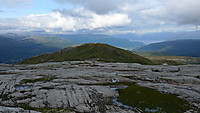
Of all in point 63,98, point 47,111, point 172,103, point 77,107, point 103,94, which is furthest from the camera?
point 103,94

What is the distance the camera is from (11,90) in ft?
193

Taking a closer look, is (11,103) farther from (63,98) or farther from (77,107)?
(77,107)

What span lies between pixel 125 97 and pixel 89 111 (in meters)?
17.3

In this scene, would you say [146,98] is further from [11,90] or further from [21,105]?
[11,90]

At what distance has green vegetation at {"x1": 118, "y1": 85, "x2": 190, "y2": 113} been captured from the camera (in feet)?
142

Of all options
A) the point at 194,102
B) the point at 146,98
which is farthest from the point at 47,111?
the point at 194,102

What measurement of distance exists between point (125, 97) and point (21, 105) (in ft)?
118

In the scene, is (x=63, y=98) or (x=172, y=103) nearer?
(x=172, y=103)

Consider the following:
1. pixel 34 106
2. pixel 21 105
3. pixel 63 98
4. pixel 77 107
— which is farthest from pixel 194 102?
pixel 21 105

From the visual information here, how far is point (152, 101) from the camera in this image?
48.1 meters

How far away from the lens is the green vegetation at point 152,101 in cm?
4316

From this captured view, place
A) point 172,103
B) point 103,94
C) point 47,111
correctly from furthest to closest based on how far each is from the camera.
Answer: point 103,94
point 172,103
point 47,111

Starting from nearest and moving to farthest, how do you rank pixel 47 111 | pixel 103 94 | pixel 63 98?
pixel 47 111 < pixel 63 98 < pixel 103 94

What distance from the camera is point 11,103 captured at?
45875 millimetres
